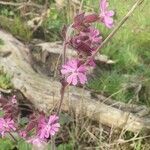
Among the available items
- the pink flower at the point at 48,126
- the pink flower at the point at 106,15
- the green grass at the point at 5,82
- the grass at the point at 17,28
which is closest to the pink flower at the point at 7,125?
the pink flower at the point at 48,126

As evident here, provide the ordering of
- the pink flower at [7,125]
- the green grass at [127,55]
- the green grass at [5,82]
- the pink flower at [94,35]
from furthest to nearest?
the green grass at [127,55], the green grass at [5,82], the pink flower at [7,125], the pink flower at [94,35]

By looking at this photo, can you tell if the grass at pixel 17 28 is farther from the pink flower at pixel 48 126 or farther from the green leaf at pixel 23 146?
the pink flower at pixel 48 126

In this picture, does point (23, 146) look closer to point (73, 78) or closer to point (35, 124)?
point (35, 124)

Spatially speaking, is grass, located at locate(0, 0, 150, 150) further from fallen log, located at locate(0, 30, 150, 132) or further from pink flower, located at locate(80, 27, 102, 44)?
pink flower, located at locate(80, 27, 102, 44)

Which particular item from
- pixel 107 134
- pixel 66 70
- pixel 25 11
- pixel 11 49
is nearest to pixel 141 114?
pixel 107 134

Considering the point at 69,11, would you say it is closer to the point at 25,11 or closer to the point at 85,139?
the point at 25,11

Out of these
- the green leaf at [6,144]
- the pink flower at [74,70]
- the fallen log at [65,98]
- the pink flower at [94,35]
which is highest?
the pink flower at [94,35]
